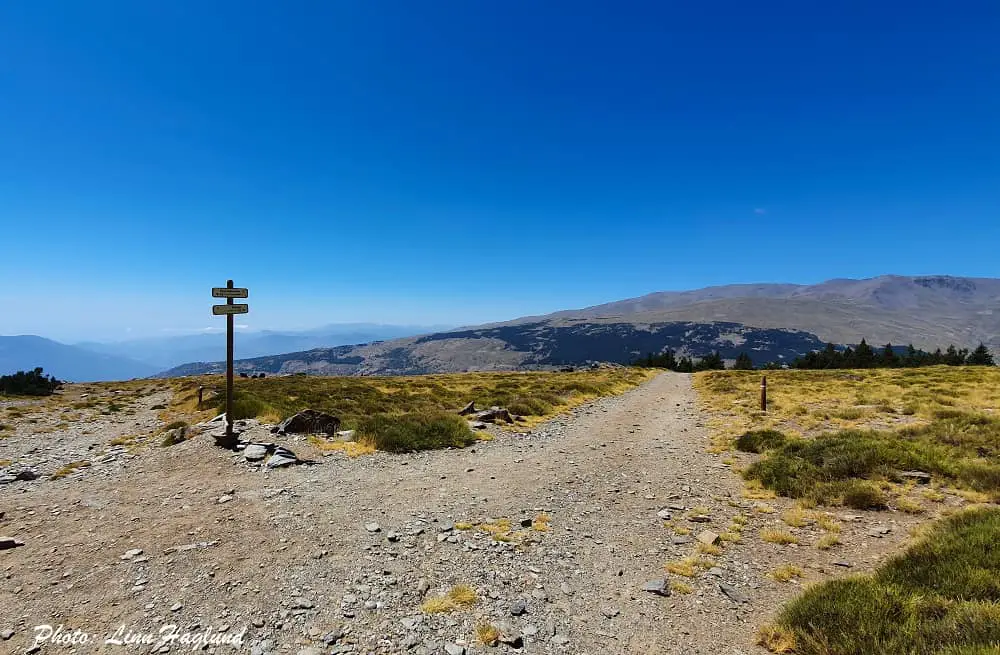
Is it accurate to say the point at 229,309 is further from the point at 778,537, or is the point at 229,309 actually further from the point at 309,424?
the point at 778,537

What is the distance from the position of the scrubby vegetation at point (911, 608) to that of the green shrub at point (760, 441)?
7.94 m

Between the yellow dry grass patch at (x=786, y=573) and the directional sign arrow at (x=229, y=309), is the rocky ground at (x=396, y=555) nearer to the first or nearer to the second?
the yellow dry grass patch at (x=786, y=573)

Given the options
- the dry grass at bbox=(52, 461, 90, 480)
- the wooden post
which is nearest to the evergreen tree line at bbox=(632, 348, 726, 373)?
the wooden post

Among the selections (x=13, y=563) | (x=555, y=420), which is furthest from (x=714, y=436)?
(x=13, y=563)

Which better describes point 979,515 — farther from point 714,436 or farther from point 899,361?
point 899,361

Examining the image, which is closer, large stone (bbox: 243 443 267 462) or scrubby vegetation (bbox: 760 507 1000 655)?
scrubby vegetation (bbox: 760 507 1000 655)

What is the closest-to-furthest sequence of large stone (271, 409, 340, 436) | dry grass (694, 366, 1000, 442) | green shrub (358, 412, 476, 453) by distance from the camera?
green shrub (358, 412, 476, 453) → large stone (271, 409, 340, 436) → dry grass (694, 366, 1000, 442)

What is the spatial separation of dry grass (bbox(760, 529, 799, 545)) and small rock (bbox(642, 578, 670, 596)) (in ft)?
9.41

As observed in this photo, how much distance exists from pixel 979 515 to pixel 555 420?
1482 cm

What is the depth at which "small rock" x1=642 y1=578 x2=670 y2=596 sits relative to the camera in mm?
6115

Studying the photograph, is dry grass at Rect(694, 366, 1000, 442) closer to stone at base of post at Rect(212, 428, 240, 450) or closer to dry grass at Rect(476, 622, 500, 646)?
dry grass at Rect(476, 622, 500, 646)

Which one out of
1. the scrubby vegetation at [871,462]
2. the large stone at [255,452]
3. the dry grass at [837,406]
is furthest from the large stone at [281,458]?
the dry grass at [837,406]

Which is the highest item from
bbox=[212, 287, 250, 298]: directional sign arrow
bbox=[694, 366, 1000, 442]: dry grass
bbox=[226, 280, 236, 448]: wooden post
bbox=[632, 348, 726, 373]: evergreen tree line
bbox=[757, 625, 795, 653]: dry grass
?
bbox=[212, 287, 250, 298]: directional sign arrow

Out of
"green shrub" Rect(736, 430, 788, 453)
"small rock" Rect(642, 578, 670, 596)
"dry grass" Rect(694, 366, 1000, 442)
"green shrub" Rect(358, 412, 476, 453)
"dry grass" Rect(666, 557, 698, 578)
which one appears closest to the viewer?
"small rock" Rect(642, 578, 670, 596)
